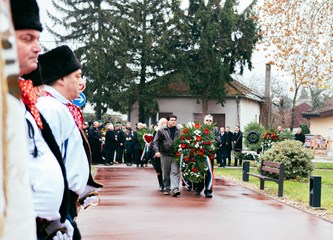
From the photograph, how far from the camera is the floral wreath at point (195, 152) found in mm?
15516

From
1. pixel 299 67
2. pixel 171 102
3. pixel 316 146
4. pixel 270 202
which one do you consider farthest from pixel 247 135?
pixel 316 146

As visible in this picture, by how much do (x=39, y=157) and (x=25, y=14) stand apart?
0.75m

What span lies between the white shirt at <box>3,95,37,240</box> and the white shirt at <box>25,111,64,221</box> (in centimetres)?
117

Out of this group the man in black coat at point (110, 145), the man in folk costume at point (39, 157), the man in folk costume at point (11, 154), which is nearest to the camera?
the man in folk costume at point (11, 154)

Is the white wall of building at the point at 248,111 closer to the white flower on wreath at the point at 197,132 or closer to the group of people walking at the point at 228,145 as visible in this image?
the group of people walking at the point at 228,145

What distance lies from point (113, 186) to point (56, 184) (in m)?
14.9

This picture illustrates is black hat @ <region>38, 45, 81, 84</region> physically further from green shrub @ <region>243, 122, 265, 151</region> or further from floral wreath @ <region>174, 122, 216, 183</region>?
green shrub @ <region>243, 122, 265, 151</region>

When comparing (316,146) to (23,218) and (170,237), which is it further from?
(23,218)

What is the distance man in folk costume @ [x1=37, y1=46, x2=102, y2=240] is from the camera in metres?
3.41

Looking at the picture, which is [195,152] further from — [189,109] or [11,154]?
[189,109]

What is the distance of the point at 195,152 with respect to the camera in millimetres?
15578

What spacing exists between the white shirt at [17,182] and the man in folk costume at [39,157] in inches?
30.7

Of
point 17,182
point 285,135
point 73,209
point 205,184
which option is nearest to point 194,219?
point 205,184

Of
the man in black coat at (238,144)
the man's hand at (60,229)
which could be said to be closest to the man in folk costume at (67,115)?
the man's hand at (60,229)
